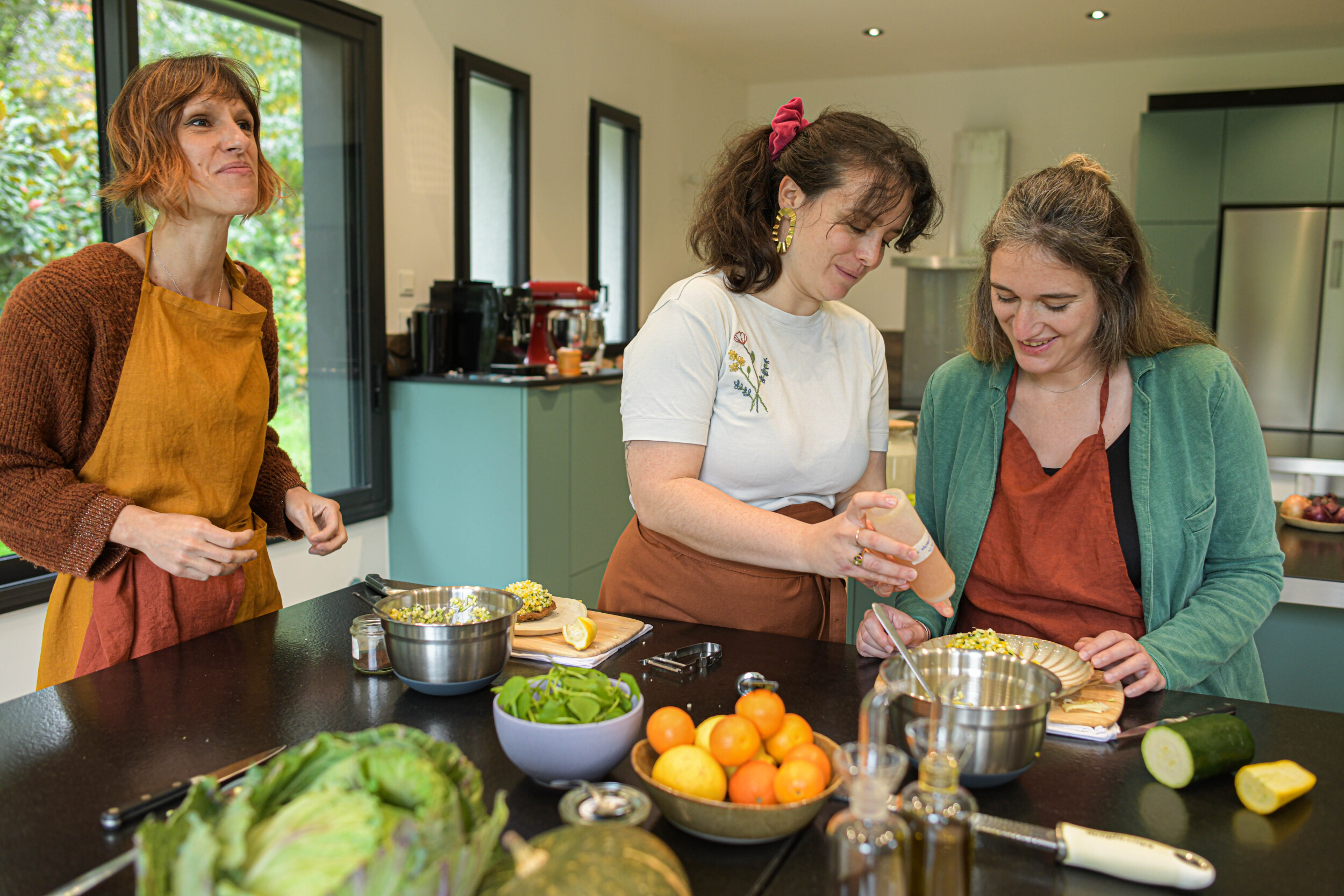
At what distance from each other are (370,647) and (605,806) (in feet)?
1.84

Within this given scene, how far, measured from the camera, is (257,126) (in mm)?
1646

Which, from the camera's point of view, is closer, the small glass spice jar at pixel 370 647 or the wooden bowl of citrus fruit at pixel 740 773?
the wooden bowl of citrus fruit at pixel 740 773

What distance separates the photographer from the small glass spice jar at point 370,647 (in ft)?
4.04

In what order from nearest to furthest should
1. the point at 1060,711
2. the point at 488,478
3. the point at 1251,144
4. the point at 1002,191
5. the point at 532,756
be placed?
the point at 532,756 → the point at 1060,711 → the point at 488,478 → the point at 1251,144 → the point at 1002,191

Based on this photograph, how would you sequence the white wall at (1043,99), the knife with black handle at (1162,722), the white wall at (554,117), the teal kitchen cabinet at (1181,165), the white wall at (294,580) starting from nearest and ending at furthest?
1. the knife with black handle at (1162,722)
2. the white wall at (294,580)
3. the white wall at (554,117)
4. the teal kitchen cabinet at (1181,165)
5. the white wall at (1043,99)

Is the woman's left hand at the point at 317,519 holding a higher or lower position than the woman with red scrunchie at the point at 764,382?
lower

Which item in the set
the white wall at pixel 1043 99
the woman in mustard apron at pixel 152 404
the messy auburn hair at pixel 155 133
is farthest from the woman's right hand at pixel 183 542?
the white wall at pixel 1043 99

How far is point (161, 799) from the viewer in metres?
0.90

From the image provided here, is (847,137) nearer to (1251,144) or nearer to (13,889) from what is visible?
(13,889)

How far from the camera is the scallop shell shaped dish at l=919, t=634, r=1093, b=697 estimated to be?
3.87 feet

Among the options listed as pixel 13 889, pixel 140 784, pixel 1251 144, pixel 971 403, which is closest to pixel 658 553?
pixel 971 403

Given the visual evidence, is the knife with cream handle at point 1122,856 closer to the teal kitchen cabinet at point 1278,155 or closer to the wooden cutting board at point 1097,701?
the wooden cutting board at point 1097,701

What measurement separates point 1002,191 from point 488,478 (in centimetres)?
391

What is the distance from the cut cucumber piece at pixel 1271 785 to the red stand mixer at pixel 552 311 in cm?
303
